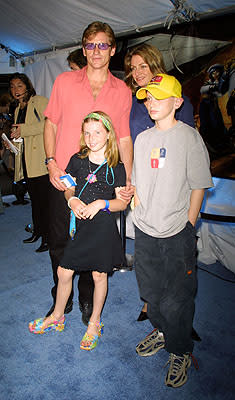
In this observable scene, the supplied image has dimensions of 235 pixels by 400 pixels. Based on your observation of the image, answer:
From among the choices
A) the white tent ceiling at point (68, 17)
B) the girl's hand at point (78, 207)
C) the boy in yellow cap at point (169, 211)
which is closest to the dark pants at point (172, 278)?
the boy in yellow cap at point (169, 211)

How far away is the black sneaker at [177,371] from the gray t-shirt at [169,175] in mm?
895

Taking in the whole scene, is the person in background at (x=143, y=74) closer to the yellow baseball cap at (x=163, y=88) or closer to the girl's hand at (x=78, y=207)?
the yellow baseball cap at (x=163, y=88)

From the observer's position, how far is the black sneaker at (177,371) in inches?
78.0

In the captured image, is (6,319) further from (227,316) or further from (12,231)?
(12,231)

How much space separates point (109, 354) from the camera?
2.25 meters

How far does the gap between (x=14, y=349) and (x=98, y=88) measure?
6.82 ft

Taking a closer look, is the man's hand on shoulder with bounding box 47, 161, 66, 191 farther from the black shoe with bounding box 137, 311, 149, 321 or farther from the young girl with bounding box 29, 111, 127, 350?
the black shoe with bounding box 137, 311, 149, 321

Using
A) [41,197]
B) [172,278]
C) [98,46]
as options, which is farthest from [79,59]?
[172,278]

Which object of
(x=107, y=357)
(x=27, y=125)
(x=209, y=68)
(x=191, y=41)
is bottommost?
(x=107, y=357)

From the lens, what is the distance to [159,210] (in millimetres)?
1846

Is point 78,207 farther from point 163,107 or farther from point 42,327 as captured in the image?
point 42,327

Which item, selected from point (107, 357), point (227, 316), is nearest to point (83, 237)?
point (107, 357)

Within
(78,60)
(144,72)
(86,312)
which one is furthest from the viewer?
(78,60)

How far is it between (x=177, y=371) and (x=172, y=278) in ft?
2.18
